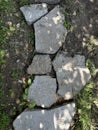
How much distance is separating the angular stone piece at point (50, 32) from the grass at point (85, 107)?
87cm

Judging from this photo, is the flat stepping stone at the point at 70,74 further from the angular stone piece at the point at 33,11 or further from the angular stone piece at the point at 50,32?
the angular stone piece at the point at 33,11

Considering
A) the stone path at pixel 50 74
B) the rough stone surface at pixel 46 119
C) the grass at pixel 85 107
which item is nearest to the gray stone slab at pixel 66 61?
the stone path at pixel 50 74

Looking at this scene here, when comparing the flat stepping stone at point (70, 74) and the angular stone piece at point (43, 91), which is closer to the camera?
the angular stone piece at point (43, 91)

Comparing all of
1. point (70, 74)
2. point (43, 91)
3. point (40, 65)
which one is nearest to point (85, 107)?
point (70, 74)

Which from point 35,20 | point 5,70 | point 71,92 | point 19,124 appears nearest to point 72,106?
point 71,92

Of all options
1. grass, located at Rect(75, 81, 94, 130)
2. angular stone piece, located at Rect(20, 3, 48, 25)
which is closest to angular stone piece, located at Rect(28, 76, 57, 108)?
grass, located at Rect(75, 81, 94, 130)

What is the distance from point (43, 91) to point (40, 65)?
18.1 inches

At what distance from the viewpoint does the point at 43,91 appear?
5578mm

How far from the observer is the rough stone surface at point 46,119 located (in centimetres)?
538

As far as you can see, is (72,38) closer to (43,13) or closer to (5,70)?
(43,13)

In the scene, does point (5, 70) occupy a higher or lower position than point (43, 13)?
lower

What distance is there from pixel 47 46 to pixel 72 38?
531mm

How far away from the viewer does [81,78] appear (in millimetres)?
5746

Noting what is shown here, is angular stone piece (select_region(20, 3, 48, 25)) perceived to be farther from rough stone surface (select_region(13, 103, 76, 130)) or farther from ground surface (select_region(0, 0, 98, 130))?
rough stone surface (select_region(13, 103, 76, 130))
